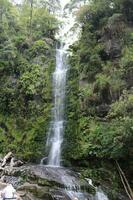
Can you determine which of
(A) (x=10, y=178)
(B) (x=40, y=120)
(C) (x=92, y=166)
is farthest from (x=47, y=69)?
(A) (x=10, y=178)

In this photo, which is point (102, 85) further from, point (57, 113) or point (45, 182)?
point (45, 182)

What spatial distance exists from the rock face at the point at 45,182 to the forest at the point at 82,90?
1930mm

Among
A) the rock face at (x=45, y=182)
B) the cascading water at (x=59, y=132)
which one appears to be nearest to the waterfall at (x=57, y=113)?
the cascading water at (x=59, y=132)

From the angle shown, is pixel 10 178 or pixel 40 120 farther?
pixel 40 120

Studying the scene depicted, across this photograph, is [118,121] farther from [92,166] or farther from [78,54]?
[78,54]

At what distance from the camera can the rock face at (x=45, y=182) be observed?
10922 mm

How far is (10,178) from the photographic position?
12.7 m

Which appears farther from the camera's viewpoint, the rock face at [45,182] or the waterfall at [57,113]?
the waterfall at [57,113]

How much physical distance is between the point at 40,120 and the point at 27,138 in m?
1.31

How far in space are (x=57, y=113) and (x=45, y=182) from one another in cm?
685

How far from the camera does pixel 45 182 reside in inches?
474

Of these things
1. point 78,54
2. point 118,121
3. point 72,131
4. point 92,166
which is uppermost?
point 78,54

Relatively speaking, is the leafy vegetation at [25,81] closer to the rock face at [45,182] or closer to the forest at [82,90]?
the forest at [82,90]

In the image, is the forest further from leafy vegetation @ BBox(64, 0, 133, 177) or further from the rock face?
the rock face
